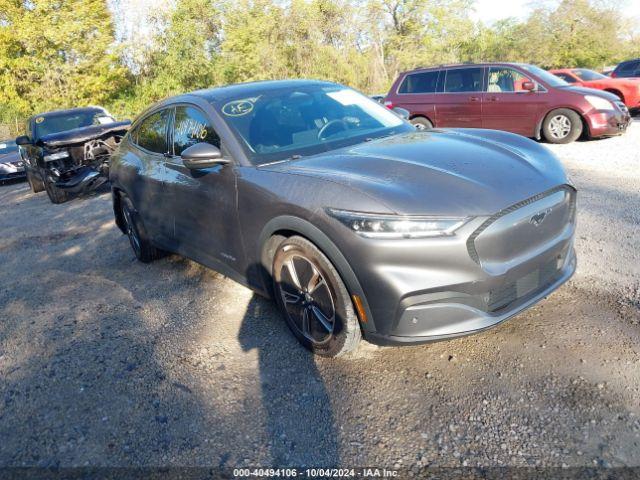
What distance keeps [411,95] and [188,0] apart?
20.7 metres

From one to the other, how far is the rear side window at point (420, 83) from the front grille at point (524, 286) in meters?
8.39

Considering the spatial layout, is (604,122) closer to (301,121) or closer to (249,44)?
(301,121)

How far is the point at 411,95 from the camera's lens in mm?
10703

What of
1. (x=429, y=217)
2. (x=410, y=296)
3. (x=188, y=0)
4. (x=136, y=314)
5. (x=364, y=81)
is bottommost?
A: (x=364, y=81)

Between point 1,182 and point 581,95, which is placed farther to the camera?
point 1,182

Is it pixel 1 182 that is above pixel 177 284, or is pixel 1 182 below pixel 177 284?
below

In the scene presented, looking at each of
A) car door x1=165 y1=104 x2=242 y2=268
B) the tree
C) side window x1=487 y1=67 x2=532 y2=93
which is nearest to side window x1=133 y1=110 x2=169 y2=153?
car door x1=165 y1=104 x2=242 y2=268

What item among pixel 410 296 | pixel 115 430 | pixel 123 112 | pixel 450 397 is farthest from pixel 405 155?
pixel 123 112

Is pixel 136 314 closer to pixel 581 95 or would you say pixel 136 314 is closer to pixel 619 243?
pixel 619 243

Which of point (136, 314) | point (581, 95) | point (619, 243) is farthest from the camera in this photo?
point (581, 95)

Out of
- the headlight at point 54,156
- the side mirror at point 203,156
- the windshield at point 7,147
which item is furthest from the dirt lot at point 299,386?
the windshield at point 7,147

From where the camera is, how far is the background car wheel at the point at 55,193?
28.7ft

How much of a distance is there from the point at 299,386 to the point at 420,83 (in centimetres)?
916

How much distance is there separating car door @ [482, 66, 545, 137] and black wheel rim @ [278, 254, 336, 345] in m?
8.02
